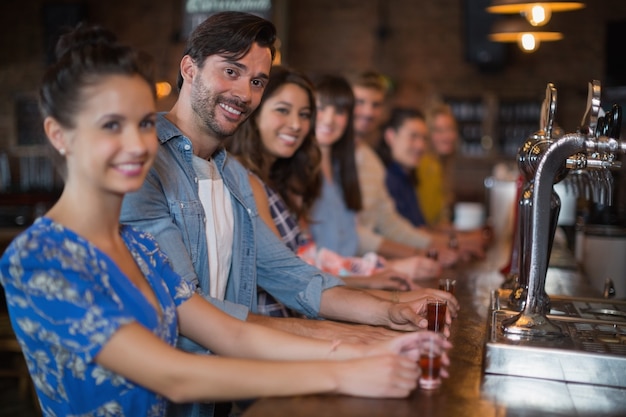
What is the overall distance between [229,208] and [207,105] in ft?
1.03

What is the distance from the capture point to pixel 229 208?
239 cm

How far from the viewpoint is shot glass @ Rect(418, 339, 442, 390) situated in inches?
65.4

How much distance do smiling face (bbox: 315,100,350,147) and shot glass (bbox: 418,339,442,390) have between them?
244 centimetres

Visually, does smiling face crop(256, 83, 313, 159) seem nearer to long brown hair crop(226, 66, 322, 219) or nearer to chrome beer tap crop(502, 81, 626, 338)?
long brown hair crop(226, 66, 322, 219)

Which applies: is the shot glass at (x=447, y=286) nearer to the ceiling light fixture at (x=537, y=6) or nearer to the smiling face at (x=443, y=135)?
the ceiling light fixture at (x=537, y=6)

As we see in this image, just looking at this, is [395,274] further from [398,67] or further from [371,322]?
[398,67]

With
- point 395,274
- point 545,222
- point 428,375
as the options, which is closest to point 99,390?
point 428,375

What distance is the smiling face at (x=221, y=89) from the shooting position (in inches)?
89.4

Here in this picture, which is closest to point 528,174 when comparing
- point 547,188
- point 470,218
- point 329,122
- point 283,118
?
point 547,188

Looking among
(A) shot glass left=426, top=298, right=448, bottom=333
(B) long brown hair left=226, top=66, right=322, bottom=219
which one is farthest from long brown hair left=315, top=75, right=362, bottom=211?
(A) shot glass left=426, top=298, right=448, bottom=333

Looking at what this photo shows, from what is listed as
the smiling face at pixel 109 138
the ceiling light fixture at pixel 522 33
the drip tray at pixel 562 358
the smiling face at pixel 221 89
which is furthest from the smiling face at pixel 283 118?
the ceiling light fixture at pixel 522 33

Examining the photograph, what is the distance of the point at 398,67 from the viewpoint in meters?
10.2

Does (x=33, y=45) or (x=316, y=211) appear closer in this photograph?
(x=316, y=211)

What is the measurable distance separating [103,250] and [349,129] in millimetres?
2699
